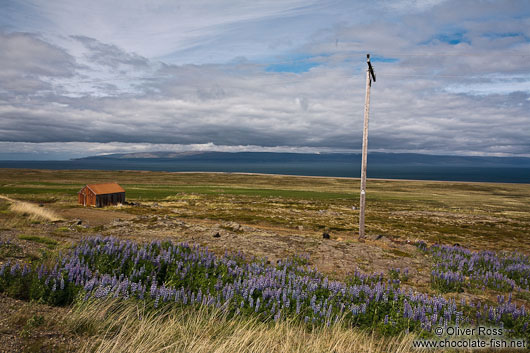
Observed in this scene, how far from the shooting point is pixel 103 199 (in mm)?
44844

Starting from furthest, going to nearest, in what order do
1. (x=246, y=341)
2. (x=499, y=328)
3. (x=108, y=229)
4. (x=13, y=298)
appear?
(x=108, y=229) < (x=499, y=328) < (x=13, y=298) < (x=246, y=341)

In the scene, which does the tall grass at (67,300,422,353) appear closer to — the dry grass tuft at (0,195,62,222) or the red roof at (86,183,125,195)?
the dry grass tuft at (0,195,62,222)

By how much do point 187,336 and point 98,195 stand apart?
45.7 m

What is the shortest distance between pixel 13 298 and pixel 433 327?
→ 879cm

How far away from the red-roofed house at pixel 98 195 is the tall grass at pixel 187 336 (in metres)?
43.9

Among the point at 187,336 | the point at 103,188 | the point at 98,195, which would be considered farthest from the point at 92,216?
the point at 187,336

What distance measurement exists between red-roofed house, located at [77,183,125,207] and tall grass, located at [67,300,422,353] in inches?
1728

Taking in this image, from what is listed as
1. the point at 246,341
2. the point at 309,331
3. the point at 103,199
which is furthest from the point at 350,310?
the point at 103,199

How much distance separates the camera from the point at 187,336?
16.2 ft

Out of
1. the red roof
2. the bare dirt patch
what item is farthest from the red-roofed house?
the bare dirt patch

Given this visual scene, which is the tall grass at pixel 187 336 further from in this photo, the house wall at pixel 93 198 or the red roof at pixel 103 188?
the red roof at pixel 103 188

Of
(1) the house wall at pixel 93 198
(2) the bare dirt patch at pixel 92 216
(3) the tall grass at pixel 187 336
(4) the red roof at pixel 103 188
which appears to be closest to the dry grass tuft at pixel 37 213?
(2) the bare dirt patch at pixel 92 216

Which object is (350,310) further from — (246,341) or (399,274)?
(399,274)

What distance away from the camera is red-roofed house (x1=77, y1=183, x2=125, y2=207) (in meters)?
43.8
